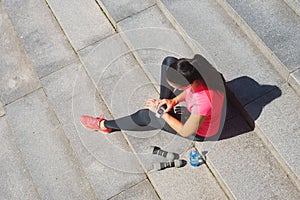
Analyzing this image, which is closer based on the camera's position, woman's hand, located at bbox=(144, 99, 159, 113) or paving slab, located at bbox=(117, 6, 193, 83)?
woman's hand, located at bbox=(144, 99, 159, 113)

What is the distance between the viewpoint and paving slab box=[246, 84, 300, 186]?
15.8 ft

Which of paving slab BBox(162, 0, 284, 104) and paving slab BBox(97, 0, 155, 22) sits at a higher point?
paving slab BBox(162, 0, 284, 104)

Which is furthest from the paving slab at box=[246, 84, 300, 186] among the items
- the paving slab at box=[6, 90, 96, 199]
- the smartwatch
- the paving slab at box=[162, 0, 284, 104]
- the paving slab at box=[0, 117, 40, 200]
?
the paving slab at box=[0, 117, 40, 200]

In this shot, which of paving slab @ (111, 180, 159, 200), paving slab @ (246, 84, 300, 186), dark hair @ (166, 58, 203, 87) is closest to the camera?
dark hair @ (166, 58, 203, 87)

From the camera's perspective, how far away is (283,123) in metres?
5.02

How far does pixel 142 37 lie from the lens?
616 centimetres

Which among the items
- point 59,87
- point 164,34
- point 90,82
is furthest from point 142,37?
point 59,87

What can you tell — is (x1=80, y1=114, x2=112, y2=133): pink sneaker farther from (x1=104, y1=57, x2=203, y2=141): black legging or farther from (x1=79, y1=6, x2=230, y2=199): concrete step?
(x1=79, y1=6, x2=230, y2=199): concrete step

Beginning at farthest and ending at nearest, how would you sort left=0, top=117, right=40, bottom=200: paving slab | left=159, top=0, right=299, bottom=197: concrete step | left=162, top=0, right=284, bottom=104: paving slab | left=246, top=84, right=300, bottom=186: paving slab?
1. left=0, top=117, right=40, bottom=200: paving slab
2. left=162, top=0, right=284, bottom=104: paving slab
3. left=159, top=0, right=299, bottom=197: concrete step
4. left=246, top=84, right=300, bottom=186: paving slab

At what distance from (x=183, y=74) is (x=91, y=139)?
184cm

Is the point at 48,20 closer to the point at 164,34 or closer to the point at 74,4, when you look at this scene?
the point at 74,4

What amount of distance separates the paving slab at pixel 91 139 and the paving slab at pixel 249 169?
996 millimetres

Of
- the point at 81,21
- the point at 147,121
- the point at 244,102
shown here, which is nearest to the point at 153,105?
the point at 147,121

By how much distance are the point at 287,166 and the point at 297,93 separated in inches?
35.3
